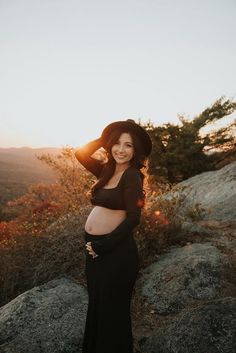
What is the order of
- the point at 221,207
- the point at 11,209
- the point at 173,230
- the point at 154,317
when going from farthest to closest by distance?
the point at 11,209 < the point at 221,207 < the point at 173,230 < the point at 154,317

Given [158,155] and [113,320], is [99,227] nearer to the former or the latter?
[113,320]

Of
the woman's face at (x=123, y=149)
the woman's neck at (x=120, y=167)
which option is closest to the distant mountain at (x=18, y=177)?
the woman's neck at (x=120, y=167)

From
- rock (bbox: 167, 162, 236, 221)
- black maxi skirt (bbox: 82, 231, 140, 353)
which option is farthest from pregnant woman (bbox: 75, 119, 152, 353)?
rock (bbox: 167, 162, 236, 221)

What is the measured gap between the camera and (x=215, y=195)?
9.59 meters

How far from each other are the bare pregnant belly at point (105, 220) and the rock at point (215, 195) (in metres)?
4.11

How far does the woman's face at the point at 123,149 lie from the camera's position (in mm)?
3096

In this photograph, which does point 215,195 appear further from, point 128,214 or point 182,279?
point 128,214

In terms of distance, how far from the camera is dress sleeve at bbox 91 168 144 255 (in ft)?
8.68

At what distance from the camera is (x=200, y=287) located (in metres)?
4.37

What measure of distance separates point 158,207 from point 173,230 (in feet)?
1.83

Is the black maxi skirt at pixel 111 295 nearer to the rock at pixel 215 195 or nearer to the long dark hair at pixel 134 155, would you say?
the long dark hair at pixel 134 155

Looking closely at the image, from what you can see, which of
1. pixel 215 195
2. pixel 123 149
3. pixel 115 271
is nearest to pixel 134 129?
pixel 123 149

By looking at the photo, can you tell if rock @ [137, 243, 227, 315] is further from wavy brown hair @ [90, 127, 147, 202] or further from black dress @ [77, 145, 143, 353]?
wavy brown hair @ [90, 127, 147, 202]

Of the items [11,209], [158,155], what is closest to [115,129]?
[158,155]
